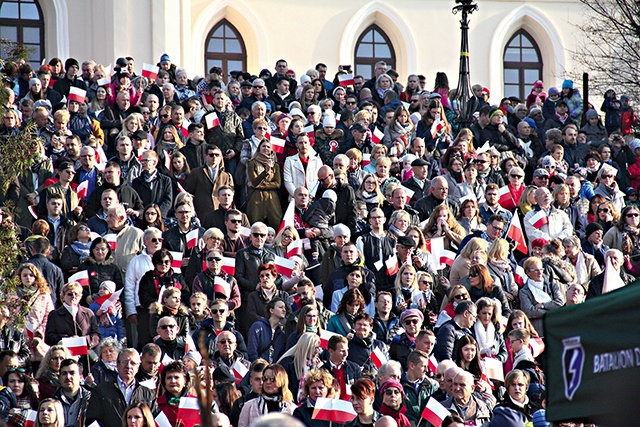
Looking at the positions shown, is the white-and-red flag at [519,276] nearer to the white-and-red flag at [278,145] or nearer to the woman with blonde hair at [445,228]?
the woman with blonde hair at [445,228]

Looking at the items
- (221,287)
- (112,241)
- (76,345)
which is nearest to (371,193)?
(221,287)

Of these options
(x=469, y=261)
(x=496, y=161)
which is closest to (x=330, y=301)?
(x=469, y=261)

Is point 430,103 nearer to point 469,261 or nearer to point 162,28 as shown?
point 469,261

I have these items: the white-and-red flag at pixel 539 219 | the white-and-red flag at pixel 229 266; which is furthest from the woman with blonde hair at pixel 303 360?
the white-and-red flag at pixel 539 219

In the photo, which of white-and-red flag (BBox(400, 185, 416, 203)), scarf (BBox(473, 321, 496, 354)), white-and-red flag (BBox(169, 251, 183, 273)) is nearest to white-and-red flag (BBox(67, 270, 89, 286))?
white-and-red flag (BBox(169, 251, 183, 273))

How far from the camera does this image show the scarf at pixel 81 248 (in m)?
15.1

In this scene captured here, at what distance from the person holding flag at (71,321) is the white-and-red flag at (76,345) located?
0.45 metres

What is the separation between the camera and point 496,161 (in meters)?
18.9

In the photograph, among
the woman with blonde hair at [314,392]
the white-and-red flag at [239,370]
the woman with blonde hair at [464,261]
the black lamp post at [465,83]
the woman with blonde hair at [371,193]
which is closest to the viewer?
the woman with blonde hair at [314,392]

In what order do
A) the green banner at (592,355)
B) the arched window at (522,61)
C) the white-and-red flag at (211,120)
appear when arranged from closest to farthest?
the green banner at (592,355), the white-and-red flag at (211,120), the arched window at (522,61)

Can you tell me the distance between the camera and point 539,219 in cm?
1702

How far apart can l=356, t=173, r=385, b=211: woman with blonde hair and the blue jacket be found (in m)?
3.52

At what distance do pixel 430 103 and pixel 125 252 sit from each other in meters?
7.29

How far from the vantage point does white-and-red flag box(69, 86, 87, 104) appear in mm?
19391
